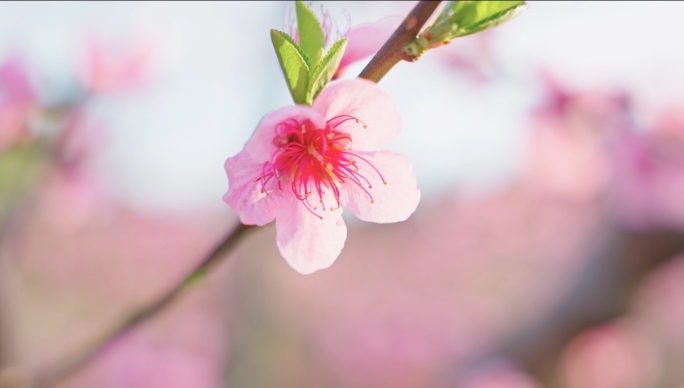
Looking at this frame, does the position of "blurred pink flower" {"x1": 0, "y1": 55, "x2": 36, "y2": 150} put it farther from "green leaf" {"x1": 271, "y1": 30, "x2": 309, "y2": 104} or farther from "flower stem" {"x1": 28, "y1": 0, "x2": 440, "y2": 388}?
"green leaf" {"x1": 271, "y1": 30, "x2": 309, "y2": 104}

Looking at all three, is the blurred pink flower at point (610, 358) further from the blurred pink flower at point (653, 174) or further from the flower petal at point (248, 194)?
the flower petal at point (248, 194)

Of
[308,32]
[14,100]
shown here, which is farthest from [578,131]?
[14,100]

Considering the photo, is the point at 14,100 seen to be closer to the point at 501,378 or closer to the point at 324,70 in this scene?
the point at 324,70

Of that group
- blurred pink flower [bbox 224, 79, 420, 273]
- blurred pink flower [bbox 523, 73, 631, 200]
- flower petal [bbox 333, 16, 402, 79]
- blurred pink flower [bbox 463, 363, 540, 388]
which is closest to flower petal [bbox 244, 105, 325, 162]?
blurred pink flower [bbox 224, 79, 420, 273]

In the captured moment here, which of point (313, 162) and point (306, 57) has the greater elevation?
point (306, 57)

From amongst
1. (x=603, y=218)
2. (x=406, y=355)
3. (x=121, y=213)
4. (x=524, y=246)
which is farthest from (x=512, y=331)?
(x=121, y=213)

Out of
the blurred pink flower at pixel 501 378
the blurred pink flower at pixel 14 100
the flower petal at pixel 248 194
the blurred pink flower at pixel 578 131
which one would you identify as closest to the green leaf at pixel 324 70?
the flower petal at pixel 248 194
